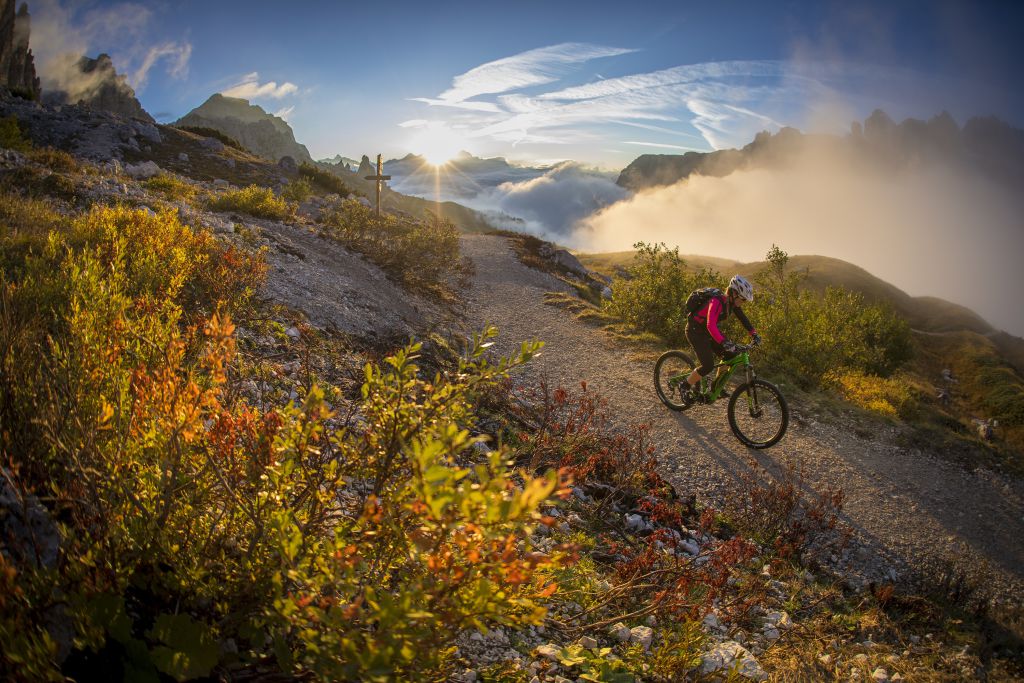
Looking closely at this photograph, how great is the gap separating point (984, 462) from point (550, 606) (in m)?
12.4

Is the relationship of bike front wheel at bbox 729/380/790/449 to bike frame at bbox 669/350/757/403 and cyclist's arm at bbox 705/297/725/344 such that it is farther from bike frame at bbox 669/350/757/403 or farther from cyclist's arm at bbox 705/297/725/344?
cyclist's arm at bbox 705/297/725/344

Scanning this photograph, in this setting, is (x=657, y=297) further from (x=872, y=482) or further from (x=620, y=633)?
(x=620, y=633)

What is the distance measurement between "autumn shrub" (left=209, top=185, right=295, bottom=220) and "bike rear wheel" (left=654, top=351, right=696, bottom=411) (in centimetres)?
1503

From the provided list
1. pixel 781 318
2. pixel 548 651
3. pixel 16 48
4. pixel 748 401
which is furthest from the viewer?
pixel 16 48

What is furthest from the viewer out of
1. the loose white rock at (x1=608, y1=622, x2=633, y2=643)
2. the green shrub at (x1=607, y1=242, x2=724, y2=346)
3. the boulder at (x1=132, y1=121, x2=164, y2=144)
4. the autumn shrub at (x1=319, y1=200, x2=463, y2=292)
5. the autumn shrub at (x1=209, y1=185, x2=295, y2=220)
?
the boulder at (x1=132, y1=121, x2=164, y2=144)

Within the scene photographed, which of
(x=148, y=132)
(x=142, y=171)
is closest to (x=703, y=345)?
(x=142, y=171)

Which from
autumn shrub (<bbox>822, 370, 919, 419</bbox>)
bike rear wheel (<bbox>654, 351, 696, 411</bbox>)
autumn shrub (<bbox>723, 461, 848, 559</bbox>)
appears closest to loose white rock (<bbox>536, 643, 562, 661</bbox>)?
autumn shrub (<bbox>723, 461, 848, 559</bbox>)

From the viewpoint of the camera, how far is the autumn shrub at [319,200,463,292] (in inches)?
690

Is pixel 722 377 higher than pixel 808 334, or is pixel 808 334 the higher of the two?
pixel 808 334

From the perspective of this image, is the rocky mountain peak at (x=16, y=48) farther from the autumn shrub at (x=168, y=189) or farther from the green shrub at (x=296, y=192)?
the autumn shrub at (x=168, y=189)

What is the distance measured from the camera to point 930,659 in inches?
209

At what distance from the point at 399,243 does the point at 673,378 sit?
1256cm

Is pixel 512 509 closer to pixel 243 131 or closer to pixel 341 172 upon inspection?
pixel 341 172

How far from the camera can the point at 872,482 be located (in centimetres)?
929
